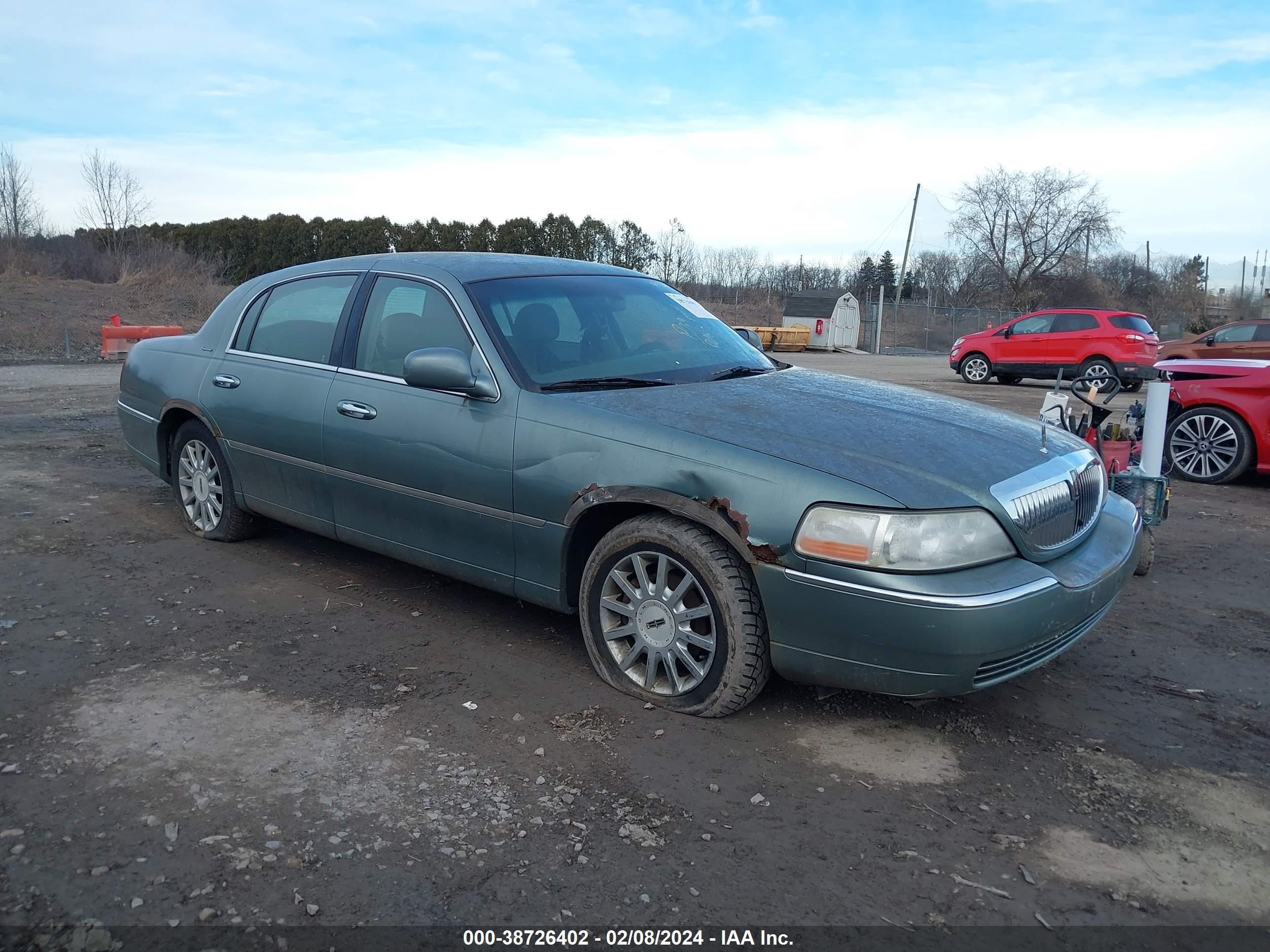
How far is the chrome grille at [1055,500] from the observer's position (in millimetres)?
3260

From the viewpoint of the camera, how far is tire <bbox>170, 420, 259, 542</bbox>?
534 centimetres

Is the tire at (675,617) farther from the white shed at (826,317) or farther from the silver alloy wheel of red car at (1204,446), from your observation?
the white shed at (826,317)

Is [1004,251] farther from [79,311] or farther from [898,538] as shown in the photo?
[898,538]

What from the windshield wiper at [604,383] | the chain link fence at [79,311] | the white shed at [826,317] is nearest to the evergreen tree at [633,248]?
the white shed at [826,317]

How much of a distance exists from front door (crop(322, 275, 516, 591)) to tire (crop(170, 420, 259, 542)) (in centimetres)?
109

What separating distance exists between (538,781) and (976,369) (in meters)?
19.5

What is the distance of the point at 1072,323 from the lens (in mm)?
19438

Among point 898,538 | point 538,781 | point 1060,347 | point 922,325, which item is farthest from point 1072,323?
point 922,325

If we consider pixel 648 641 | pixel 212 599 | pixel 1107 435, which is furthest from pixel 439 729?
pixel 1107 435

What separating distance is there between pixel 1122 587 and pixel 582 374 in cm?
226

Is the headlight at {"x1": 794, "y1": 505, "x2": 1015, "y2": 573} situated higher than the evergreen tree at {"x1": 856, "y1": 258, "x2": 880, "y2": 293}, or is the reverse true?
the evergreen tree at {"x1": 856, "y1": 258, "x2": 880, "y2": 293}

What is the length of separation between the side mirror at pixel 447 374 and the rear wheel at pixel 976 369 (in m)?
18.4

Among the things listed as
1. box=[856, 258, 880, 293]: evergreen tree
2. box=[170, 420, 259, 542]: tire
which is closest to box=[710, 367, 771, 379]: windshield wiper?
box=[170, 420, 259, 542]: tire

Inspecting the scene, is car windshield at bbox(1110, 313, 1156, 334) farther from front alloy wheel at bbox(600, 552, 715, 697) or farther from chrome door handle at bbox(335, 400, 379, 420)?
front alloy wheel at bbox(600, 552, 715, 697)
